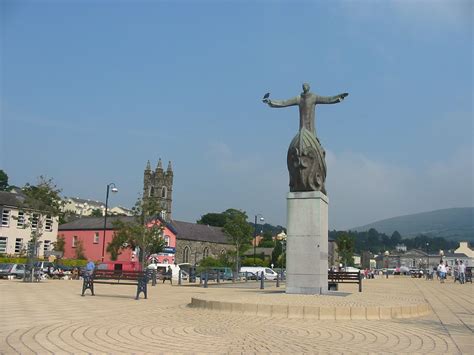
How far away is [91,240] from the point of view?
239 ft

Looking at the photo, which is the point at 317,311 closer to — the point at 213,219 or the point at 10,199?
the point at 10,199

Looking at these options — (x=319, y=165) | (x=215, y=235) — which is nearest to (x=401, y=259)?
(x=215, y=235)

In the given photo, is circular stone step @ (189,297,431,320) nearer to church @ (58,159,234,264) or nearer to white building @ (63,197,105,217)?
church @ (58,159,234,264)

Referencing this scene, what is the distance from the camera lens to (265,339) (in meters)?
8.80

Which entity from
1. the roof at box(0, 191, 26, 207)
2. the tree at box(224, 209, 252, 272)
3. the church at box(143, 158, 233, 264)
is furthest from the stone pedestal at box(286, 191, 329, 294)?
the church at box(143, 158, 233, 264)

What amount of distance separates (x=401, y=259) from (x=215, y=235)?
111775mm

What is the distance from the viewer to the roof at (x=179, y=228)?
Result: 7396cm

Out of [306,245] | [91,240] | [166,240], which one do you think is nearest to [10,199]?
[91,240]

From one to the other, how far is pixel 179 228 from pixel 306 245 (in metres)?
69.4

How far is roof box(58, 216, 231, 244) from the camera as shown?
74.0 meters

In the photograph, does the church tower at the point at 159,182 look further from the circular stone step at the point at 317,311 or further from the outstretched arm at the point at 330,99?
the circular stone step at the point at 317,311

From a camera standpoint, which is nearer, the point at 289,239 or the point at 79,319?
the point at 79,319

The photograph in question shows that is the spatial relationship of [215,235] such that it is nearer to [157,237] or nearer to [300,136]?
[157,237]

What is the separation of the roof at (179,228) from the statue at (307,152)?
167 feet
